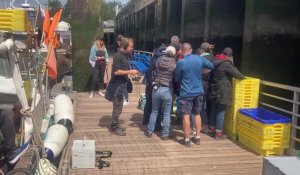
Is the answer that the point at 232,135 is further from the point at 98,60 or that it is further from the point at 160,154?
the point at 98,60

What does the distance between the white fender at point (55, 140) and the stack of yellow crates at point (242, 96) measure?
3093 mm

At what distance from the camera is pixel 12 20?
171 inches

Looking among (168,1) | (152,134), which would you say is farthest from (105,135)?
(168,1)

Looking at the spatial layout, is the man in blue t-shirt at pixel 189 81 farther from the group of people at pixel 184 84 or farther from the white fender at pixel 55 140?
the white fender at pixel 55 140

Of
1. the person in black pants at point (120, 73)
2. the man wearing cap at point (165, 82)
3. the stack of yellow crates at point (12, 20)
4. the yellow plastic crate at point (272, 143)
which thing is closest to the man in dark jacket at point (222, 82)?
the man wearing cap at point (165, 82)

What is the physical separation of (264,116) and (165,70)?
1926 mm

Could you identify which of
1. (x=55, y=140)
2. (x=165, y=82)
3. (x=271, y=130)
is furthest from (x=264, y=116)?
(x=55, y=140)

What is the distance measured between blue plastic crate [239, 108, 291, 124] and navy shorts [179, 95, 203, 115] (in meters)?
0.82

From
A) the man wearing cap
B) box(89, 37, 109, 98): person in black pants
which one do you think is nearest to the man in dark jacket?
the man wearing cap

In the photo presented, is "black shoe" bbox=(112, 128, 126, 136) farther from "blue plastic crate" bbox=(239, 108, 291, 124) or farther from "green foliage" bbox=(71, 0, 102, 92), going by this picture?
"green foliage" bbox=(71, 0, 102, 92)

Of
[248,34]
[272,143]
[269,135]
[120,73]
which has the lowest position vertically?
[272,143]

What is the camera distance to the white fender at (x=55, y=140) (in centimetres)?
676

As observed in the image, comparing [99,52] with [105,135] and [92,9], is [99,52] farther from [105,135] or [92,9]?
[105,135]

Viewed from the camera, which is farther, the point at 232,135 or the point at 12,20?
the point at 232,135
